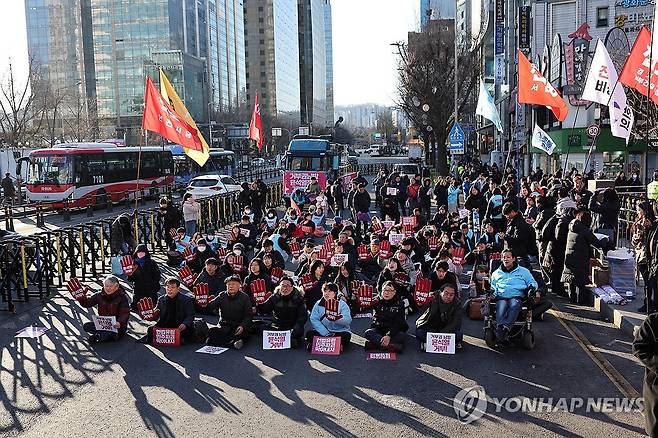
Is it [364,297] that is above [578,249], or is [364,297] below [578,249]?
below

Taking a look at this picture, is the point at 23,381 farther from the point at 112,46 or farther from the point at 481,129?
the point at 112,46

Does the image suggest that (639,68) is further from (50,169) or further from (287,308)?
(50,169)

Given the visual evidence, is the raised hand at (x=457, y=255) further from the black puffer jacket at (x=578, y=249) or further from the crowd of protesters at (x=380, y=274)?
the black puffer jacket at (x=578, y=249)

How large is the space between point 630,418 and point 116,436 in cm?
529

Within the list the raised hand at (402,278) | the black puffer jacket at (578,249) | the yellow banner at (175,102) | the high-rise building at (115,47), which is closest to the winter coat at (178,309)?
the raised hand at (402,278)

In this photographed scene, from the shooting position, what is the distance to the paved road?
724cm

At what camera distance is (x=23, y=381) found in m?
9.00

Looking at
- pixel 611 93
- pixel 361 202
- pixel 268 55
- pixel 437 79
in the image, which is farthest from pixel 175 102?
pixel 268 55

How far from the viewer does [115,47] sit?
360 feet

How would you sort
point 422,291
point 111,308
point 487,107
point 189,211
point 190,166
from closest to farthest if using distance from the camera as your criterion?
point 111,308 → point 422,291 → point 189,211 → point 487,107 → point 190,166

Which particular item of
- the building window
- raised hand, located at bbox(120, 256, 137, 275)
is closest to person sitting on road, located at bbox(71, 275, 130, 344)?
raised hand, located at bbox(120, 256, 137, 275)

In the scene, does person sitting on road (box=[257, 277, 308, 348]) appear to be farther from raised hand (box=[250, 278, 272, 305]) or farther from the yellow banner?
the yellow banner

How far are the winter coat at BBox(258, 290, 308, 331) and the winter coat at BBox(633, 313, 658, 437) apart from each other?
5.95 metres

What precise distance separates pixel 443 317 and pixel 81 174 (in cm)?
2645
